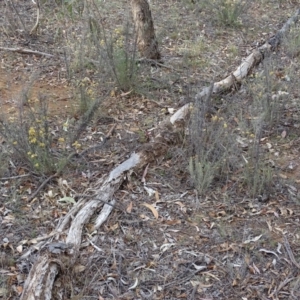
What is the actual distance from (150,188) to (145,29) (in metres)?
2.58

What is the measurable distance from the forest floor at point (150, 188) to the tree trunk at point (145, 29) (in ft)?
0.65

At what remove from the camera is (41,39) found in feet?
20.6

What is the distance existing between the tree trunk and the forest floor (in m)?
0.20

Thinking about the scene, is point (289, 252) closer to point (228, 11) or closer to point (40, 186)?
point (40, 186)

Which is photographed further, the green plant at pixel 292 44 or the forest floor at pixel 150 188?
the green plant at pixel 292 44

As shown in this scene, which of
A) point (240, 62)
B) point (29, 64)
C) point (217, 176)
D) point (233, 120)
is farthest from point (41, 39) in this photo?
point (217, 176)

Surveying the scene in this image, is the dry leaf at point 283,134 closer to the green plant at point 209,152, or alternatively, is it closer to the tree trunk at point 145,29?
the green plant at point 209,152

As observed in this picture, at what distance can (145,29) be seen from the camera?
5.73 meters

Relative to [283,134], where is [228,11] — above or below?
above

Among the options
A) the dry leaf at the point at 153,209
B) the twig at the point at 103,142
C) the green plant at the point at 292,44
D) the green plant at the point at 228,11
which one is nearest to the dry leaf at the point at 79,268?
the dry leaf at the point at 153,209

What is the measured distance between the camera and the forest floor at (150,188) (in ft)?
9.82

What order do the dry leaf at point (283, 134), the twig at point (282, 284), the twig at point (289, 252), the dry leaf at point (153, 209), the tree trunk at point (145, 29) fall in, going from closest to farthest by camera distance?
the twig at point (282, 284), the twig at point (289, 252), the dry leaf at point (153, 209), the dry leaf at point (283, 134), the tree trunk at point (145, 29)

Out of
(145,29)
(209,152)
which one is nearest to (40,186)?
(209,152)

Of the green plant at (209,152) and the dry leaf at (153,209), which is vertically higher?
the green plant at (209,152)
